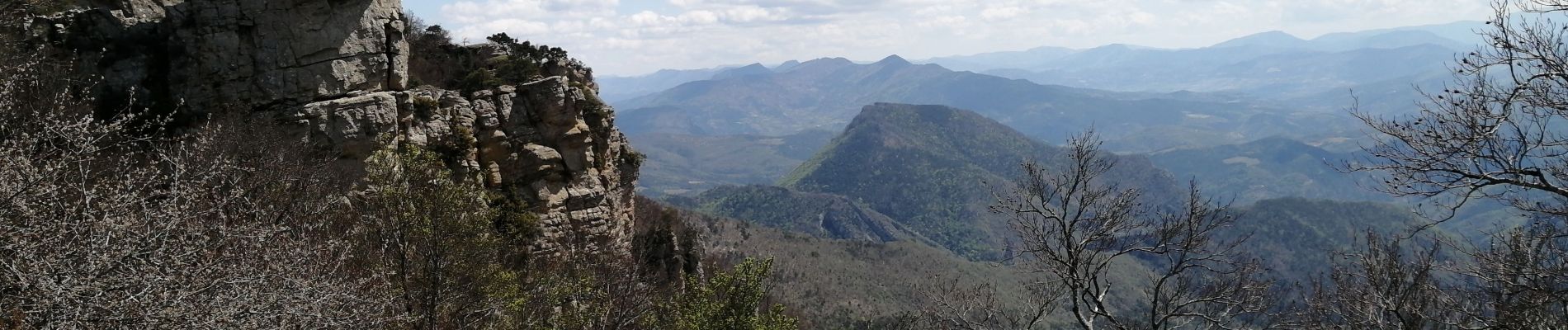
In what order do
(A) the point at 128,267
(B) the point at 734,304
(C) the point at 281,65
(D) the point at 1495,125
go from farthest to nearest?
(C) the point at 281,65, (B) the point at 734,304, (A) the point at 128,267, (D) the point at 1495,125

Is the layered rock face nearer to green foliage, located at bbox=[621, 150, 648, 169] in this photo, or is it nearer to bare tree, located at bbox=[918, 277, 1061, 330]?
green foliage, located at bbox=[621, 150, 648, 169]

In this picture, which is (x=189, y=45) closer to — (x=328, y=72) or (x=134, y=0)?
(x=134, y=0)

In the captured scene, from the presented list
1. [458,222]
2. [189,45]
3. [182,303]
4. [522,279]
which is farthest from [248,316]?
[189,45]

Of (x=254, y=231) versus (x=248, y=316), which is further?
(x=254, y=231)

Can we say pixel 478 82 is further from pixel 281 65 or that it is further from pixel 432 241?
pixel 432 241

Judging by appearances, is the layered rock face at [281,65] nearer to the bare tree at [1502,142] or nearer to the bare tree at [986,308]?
the bare tree at [986,308]

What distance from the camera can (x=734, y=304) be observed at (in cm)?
1686

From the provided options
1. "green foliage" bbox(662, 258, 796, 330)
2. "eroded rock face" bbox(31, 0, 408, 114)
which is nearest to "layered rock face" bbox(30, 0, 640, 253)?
"eroded rock face" bbox(31, 0, 408, 114)

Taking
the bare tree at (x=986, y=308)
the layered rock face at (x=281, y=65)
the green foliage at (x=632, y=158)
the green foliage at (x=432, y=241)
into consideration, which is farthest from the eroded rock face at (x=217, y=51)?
the bare tree at (x=986, y=308)

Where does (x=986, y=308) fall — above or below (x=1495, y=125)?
below

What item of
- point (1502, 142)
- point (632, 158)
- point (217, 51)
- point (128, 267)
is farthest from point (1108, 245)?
point (632, 158)

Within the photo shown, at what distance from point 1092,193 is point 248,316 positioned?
12549 mm

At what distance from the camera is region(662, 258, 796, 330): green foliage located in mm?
16531

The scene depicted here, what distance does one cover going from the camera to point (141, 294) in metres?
9.02
